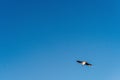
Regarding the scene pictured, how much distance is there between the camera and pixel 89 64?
96375 millimetres

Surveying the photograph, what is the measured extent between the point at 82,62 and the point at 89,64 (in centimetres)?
497

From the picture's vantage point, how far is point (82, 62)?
100 meters
